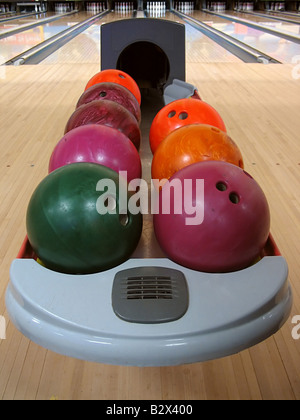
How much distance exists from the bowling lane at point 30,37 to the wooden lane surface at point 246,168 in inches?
44.9

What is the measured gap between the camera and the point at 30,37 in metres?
6.79

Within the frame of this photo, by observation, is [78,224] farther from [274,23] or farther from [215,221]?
[274,23]

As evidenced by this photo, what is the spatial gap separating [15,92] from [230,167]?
309cm

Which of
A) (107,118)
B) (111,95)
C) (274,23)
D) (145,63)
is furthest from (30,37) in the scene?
(107,118)

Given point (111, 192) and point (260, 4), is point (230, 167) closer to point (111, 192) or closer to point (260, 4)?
point (111, 192)

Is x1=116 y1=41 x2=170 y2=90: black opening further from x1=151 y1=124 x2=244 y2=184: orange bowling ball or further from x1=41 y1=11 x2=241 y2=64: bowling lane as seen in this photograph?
x1=151 y1=124 x2=244 y2=184: orange bowling ball

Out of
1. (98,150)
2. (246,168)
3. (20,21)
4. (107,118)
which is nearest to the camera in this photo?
(98,150)

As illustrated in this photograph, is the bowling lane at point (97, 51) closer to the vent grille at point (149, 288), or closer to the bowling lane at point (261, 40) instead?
the bowling lane at point (261, 40)

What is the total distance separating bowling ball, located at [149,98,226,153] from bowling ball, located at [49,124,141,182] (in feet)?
1.37

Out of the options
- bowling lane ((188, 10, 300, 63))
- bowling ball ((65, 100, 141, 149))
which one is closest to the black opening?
bowling ball ((65, 100, 141, 149))

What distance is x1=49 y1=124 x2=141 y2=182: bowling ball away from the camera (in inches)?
56.3

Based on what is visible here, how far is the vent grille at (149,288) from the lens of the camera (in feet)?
3.43

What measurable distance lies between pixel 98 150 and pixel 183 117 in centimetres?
60

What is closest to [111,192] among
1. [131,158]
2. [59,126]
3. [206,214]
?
[206,214]
